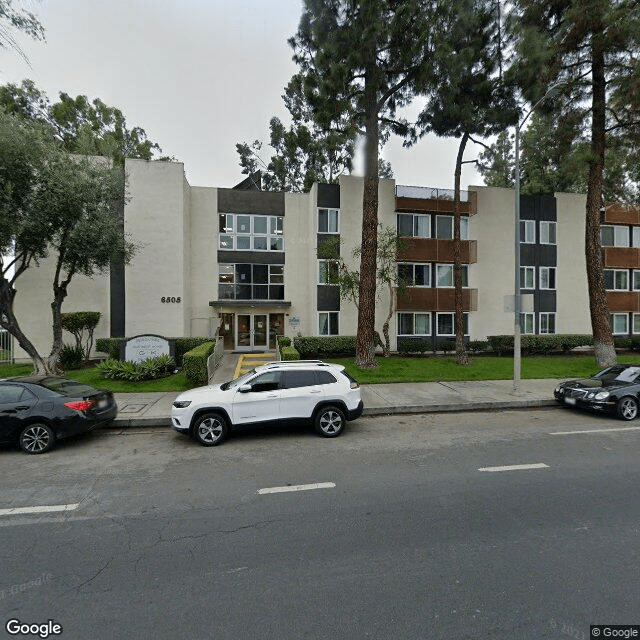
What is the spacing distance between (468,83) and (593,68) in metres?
5.41

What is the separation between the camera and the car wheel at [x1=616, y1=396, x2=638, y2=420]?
8.94m

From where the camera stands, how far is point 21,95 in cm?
2380

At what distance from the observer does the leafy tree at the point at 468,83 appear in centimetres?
1296

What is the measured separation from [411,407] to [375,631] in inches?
305

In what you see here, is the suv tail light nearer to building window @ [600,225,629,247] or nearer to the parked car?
the parked car

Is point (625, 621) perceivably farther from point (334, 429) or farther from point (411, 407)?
point (411, 407)

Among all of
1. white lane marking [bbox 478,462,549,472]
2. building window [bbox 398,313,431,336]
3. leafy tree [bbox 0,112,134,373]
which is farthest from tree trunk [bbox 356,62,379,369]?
leafy tree [bbox 0,112,134,373]

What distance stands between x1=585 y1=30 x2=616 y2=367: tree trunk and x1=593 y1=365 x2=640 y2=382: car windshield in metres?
6.74

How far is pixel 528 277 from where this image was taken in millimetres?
22703

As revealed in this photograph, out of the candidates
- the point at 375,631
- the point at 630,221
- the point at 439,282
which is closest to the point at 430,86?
the point at 439,282

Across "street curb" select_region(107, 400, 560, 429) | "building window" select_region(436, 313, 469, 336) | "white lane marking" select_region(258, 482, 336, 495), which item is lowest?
"street curb" select_region(107, 400, 560, 429)

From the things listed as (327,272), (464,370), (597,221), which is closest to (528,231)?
(597,221)

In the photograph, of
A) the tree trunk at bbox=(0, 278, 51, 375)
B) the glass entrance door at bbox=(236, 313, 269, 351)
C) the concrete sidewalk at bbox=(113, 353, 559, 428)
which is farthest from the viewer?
the glass entrance door at bbox=(236, 313, 269, 351)

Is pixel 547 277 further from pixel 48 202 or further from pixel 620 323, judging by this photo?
pixel 48 202
